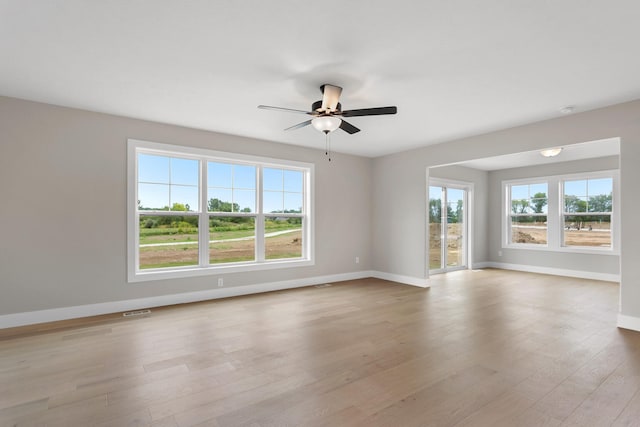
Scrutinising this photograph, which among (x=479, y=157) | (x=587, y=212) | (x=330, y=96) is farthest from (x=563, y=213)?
(x=330, y=96)

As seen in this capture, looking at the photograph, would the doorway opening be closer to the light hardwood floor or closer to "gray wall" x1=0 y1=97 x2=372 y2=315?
the light hardwood floor

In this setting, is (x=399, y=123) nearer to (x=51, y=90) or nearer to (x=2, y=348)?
(x=51, y=90)

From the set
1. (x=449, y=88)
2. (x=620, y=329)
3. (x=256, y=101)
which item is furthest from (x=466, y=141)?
(x=256, y=101)

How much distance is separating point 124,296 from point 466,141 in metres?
5.70

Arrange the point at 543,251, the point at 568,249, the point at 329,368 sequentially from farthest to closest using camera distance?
the point at 543,251
the point at 568,249
the point at 329,368

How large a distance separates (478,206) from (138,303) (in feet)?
26.3

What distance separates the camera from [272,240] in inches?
230

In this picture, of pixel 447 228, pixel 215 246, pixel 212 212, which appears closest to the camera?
pixel 212 212

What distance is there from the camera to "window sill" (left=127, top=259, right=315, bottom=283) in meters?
4.50

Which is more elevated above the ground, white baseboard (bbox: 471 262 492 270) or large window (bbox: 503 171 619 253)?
large window (bbox: 503 171 619 253)

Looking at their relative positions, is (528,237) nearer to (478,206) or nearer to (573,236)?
(573,236)

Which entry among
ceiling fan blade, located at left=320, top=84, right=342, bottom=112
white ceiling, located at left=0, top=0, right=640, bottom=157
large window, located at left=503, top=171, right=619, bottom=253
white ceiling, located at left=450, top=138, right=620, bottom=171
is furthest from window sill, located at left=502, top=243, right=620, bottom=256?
ceiling fan blade, located at left=320, top=84, right=342, bottom=112

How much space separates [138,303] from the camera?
4.43 m

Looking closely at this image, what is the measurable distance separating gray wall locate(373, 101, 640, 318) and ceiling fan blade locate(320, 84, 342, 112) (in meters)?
3.06
